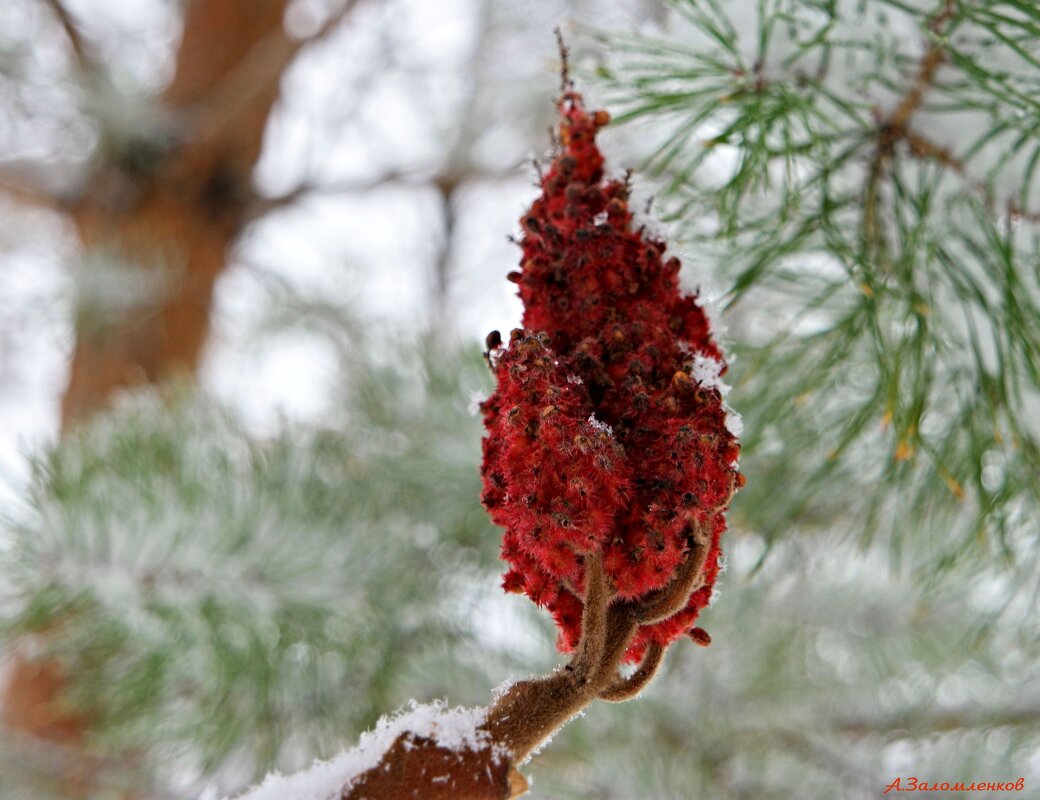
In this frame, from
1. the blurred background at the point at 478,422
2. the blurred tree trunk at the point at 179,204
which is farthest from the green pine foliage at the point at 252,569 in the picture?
the blurred tree trunk at the point at 179,204

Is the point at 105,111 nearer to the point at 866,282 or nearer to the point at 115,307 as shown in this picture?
the point at 115,307

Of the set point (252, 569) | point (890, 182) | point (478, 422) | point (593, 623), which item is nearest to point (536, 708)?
point (593, 623)

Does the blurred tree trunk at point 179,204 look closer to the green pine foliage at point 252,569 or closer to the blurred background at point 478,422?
the blurred background at point 478,422

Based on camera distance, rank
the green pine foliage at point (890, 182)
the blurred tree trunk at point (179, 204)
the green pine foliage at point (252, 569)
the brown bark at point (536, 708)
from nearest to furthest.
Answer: the brown bark at point (536, 708) → the green pine foliage at point (890, 182) → the green pine foliage at point (252, 569) → the blurred tree trunk at point (179, 204)

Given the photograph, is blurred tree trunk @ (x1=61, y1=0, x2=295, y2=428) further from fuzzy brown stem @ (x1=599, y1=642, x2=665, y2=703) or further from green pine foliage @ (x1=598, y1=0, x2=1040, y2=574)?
fuzzy brown stem @ (x1=599, y1=642, x2=665, y2=703)

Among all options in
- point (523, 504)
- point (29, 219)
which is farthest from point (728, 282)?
point (29, 219)

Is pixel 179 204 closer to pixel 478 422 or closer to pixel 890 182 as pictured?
pixel 478 422
